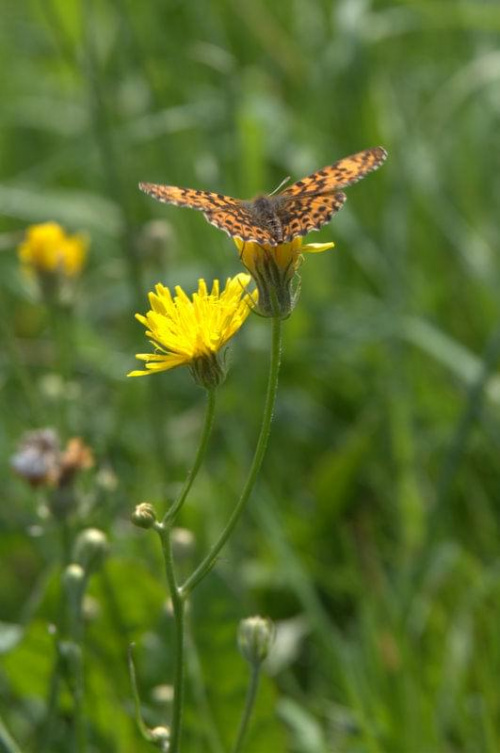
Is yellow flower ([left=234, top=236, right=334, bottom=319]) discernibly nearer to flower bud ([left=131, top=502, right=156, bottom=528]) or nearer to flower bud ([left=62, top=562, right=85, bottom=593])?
flower bud ([left=131, top=502, right=156, bottom=528])

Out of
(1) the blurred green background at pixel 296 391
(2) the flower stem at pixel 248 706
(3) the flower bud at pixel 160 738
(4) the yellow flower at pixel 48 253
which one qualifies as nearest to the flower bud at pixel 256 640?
(2) the flower stem at pixel 248 706

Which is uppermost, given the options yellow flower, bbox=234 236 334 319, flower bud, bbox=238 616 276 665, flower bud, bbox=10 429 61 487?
yellow flower, bbox=234 236 334 319

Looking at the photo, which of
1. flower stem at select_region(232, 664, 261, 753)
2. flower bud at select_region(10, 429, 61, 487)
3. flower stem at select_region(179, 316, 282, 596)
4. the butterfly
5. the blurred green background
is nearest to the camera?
flower stem at select_region(179, 316, 282, 596)

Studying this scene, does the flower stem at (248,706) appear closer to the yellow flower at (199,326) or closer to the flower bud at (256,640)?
the flower bud at (256,640)

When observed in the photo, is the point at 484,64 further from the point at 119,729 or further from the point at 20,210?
the point at 119,729

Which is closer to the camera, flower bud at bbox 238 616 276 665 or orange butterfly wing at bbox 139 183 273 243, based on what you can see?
orange butterfly wing at bbox 139 183 273 243

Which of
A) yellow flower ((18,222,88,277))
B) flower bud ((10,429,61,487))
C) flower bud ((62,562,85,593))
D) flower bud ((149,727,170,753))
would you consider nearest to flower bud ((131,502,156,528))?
flower bud ((149,727,170,753))
